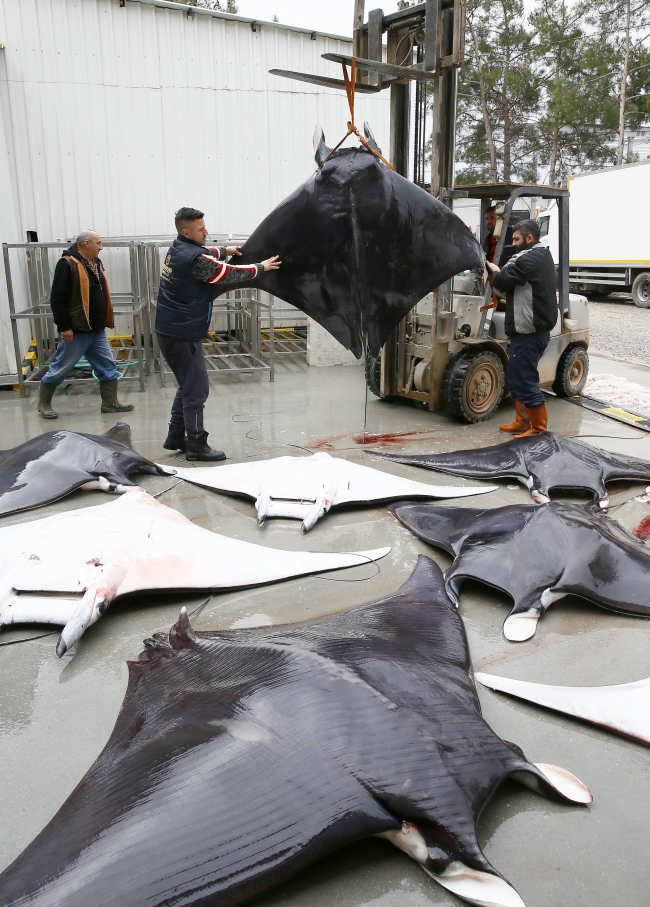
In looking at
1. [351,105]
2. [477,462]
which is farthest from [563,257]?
[351,105]

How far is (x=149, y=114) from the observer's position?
868 centimetres

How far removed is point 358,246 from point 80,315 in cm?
300

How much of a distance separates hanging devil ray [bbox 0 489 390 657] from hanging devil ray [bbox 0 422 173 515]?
33.7 inches

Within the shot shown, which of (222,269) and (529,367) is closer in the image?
(222,269)

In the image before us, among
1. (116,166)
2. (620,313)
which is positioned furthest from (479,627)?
(620,313)

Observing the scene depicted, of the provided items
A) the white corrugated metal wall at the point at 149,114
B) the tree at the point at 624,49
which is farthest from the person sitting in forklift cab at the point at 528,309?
the tree at the point at 624,49

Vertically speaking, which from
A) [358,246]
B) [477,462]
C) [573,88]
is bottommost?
[477,462]

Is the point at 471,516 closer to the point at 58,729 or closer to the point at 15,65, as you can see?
the point at 58,729

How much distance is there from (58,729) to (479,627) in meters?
1.74

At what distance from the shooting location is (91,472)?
14.0 ft

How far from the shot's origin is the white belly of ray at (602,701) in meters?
2.17

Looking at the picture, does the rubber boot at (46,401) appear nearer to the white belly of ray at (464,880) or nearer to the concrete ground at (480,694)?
the concrete ground at (480,694)

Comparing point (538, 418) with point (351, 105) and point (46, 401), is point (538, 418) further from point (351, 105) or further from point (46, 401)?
point (46, 401)

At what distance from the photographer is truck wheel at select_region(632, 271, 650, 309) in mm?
16156
